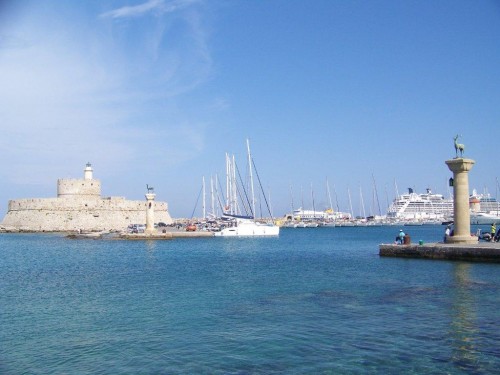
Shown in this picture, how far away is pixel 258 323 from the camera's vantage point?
9664mm

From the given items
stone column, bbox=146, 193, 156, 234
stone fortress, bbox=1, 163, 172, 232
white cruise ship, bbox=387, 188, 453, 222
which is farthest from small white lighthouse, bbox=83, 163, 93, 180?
white cruise ship, bbox=387, 188, 453, 222

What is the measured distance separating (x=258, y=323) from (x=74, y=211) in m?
52.1

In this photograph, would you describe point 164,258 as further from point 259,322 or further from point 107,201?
point 107,201

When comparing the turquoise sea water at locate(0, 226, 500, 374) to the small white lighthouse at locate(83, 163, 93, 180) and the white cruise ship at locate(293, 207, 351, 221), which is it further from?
the white cruise ship at locate(293, 207, 351, 221)

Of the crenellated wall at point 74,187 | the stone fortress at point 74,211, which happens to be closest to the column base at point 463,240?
the stone fortress at point 74,211

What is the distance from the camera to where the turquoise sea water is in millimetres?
7383

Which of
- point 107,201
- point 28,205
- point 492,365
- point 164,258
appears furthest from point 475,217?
point 492,365

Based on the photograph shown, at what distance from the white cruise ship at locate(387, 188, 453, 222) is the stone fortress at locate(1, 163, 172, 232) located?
185ft

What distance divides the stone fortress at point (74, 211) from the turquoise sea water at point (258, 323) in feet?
138

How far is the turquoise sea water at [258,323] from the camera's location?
7.38 m

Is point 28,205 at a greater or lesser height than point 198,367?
greater

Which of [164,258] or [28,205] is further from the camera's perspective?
[28,205]

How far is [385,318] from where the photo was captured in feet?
32.0

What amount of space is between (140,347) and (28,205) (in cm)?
5457
